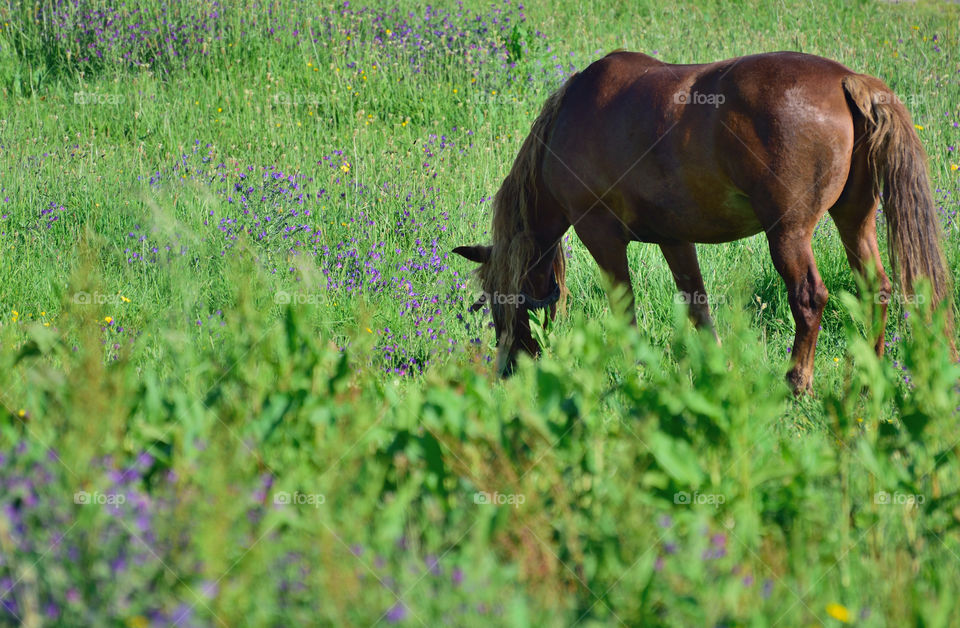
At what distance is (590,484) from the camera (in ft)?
7.20

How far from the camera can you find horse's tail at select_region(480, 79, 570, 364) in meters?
4.66

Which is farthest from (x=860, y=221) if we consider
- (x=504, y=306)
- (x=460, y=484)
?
(x=460, y=484)

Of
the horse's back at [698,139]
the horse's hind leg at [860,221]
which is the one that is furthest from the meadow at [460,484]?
the horse's back at [698,139]

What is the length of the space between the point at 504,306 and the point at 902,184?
1.95 metres

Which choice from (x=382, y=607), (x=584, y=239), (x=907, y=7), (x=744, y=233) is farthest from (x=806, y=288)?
(x=907, y=7)

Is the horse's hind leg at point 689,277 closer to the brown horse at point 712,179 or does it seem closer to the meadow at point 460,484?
the brown horse at point 712,179

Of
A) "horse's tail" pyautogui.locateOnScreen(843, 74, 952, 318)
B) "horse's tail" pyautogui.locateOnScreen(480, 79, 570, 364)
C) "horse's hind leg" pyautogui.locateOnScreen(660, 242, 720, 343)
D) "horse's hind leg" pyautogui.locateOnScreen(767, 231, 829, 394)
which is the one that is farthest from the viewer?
"horse's hind leg" pyautogui.locateOnScreen(660, 242, 720, 343)

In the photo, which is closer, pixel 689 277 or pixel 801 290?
pixel 801 290

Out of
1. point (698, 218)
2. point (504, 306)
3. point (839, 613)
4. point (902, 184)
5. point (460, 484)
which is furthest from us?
point (504, 306)

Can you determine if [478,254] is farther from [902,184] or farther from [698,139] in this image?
[902,184]

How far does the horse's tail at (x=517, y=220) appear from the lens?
4.66 meters

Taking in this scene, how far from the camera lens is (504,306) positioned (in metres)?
4.71

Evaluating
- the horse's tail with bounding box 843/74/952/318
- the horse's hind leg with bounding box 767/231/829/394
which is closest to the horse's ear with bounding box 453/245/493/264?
the horse's hind leg with bounding box 767/231/829/394

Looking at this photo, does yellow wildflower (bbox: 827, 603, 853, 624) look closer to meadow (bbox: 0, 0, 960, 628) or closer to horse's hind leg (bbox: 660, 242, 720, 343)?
meadow (bbox: 0, 0, 960, 628)
